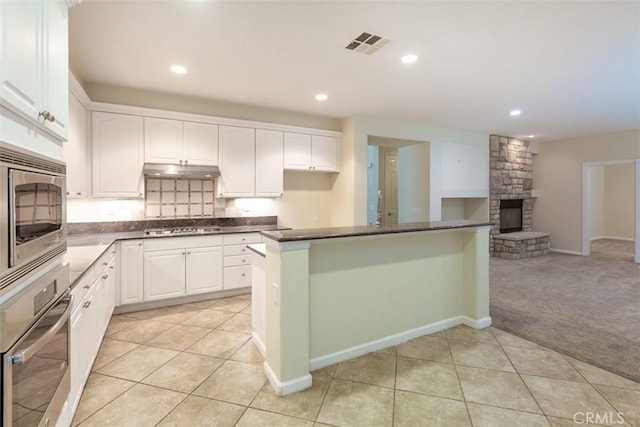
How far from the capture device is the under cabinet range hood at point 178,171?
3.84m

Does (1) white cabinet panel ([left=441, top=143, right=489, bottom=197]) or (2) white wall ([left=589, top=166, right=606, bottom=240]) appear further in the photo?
(2) white wall ([left=589, top=166, right=606, bottom=240])

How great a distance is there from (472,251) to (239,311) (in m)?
2.68

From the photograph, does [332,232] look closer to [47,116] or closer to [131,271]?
[47,116]

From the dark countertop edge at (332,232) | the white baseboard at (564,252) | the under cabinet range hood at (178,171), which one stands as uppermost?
the under cabinet range hood at (178,171)

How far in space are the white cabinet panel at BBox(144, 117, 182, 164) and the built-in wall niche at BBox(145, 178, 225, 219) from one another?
0.42 m

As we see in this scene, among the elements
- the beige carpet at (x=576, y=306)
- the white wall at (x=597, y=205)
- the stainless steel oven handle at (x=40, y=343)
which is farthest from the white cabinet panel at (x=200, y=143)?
the white wall at (x=597, y=205)

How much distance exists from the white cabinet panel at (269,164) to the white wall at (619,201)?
397 inches

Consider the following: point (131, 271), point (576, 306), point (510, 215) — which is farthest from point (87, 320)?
point (510, 215)

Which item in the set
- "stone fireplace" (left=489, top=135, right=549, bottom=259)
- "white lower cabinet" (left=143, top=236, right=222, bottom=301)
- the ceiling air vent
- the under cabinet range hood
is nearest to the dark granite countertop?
"white lower cabinet" (left=143, top=236, right=222, bottom=301)

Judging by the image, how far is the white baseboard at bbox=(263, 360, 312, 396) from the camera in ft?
7.03

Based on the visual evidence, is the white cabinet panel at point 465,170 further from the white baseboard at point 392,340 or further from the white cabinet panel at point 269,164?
the white baseboard at point 392,340

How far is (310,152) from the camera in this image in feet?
16.3

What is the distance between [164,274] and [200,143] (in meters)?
1.73

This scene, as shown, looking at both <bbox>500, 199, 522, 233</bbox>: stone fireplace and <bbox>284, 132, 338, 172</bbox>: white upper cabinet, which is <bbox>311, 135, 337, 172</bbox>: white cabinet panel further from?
<bbox>500, 199, 522, 233</bbox>: stone fireplace
